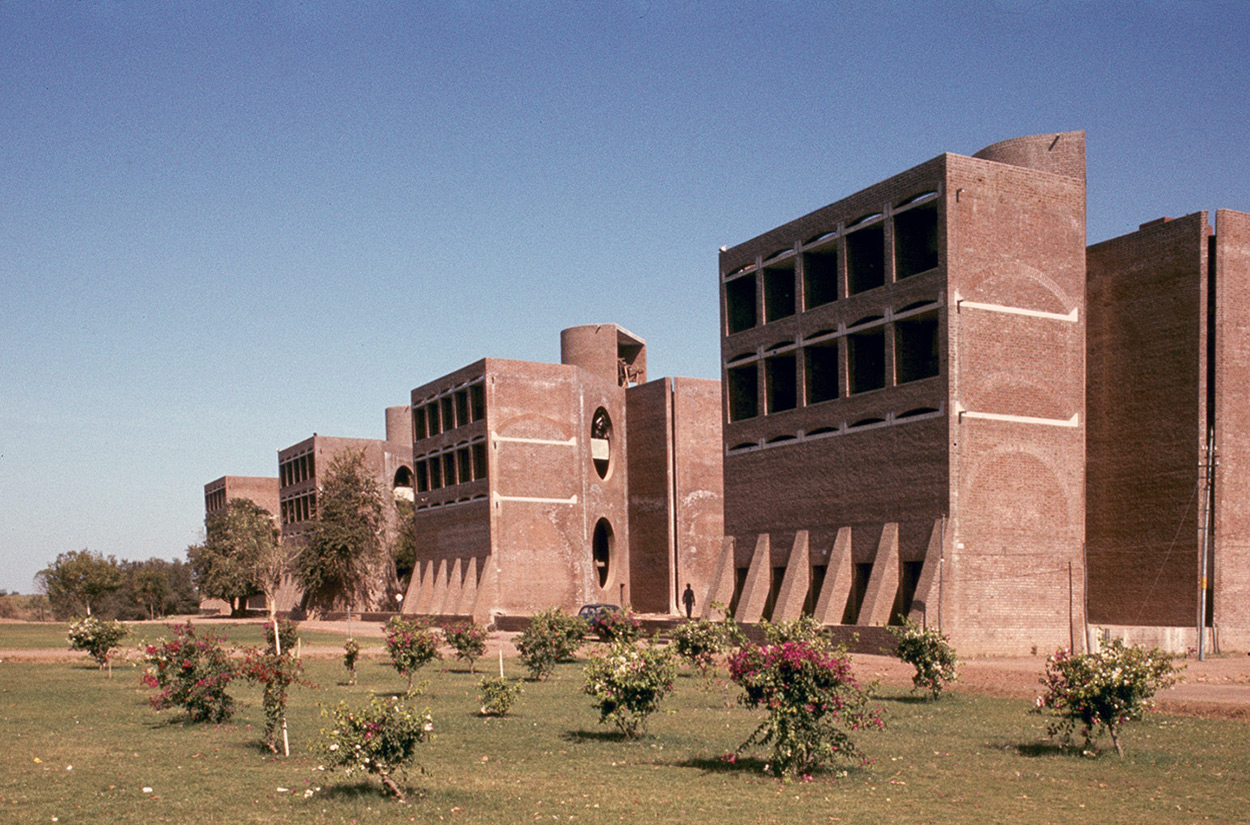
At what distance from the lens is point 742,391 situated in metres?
43.5

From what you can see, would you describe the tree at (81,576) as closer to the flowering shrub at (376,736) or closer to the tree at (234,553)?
the tree at (234,553)

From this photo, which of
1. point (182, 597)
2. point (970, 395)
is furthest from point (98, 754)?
point (182, 597)

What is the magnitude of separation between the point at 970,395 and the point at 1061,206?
7.40 metres

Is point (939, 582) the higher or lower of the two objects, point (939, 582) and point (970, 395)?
the lower

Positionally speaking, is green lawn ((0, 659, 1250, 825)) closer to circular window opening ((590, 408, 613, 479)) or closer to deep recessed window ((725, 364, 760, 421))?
deep recessed window ((725, 364, 760, 421))

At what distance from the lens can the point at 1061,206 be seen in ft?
115

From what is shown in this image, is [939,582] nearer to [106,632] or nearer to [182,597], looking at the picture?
[106,632]

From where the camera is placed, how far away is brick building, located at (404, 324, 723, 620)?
55.4 metres

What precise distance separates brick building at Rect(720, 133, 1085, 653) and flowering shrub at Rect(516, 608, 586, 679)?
9.66 m

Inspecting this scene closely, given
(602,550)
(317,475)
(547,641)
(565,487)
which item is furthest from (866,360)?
(317,475)

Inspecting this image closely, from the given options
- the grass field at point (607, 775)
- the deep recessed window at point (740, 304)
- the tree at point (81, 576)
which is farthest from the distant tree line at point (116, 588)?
the grass field at point (607, 775)

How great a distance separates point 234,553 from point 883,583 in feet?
175

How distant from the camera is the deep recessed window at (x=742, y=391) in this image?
141 ft

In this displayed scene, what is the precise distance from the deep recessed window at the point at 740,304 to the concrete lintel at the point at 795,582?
30.9ft
